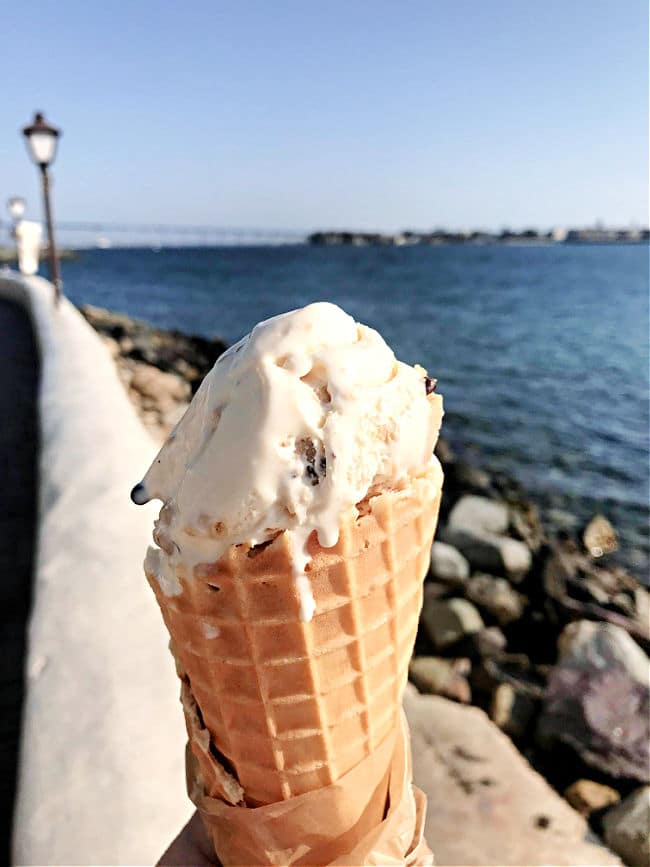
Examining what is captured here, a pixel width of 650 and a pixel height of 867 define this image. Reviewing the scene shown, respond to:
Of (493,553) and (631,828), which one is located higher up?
(493,553)

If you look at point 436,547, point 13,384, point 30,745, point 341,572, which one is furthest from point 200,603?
point 13,384

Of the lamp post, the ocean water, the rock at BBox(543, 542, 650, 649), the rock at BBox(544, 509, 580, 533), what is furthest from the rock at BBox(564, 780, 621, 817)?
the lamp post

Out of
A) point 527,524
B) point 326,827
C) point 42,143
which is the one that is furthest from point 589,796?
point 42,143

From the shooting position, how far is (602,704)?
390 cm

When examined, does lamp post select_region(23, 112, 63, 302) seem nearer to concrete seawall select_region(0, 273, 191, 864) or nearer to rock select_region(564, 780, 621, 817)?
concrete seawall select_region(0, 273, 191, 864)

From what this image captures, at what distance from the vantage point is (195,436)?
1.25 meters

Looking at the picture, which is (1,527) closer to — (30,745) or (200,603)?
(30,745)

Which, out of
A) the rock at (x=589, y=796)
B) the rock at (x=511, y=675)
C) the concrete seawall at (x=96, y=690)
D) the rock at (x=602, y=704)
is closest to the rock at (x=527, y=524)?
the rock at (x=511, y=675)

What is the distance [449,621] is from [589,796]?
1.63m

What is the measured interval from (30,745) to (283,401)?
158cm

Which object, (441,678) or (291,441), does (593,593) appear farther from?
(291,441)

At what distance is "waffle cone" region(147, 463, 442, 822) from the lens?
123 centimetres

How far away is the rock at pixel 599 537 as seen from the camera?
292 inches

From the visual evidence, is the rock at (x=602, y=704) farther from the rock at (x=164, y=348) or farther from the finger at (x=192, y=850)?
the rock at (x=164, y=348)
